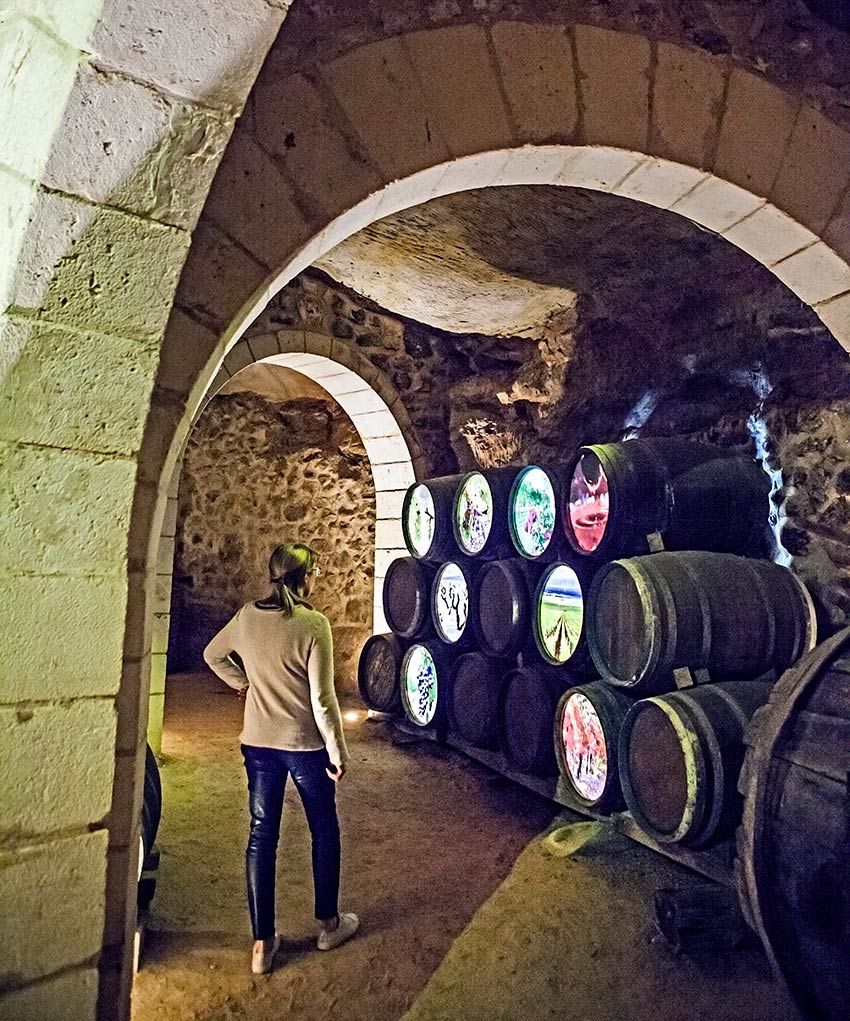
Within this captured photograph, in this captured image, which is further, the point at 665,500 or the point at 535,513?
the point at 535,513

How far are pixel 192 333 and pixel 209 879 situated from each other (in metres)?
2.42

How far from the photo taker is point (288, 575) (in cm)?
254

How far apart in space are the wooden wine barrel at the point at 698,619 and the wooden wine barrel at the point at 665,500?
0.19 metres

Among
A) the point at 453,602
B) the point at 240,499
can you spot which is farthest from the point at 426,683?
the point at 240,499

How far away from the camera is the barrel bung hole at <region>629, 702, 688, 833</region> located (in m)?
2.71

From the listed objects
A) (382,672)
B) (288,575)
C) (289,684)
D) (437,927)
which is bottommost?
(437,927)

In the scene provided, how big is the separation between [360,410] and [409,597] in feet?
5.71

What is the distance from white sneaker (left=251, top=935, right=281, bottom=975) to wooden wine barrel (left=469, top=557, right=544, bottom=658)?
204cm

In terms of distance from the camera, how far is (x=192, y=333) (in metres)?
1.90

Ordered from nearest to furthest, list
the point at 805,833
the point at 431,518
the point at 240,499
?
1. the point at 805,833
2. the point at 431,518
3. the point at 240,499

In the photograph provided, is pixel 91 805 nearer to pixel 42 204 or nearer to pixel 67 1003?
pixel 67 1003

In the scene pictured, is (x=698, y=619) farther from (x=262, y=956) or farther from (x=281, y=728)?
(x=262, y=956)

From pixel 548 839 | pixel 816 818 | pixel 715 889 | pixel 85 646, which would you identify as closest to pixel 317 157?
pixel 85 646

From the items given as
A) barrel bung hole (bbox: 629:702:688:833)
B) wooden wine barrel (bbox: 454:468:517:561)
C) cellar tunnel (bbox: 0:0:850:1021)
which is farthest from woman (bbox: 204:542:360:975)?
wooden wine barrel (bbox: 454:468:517:561)
